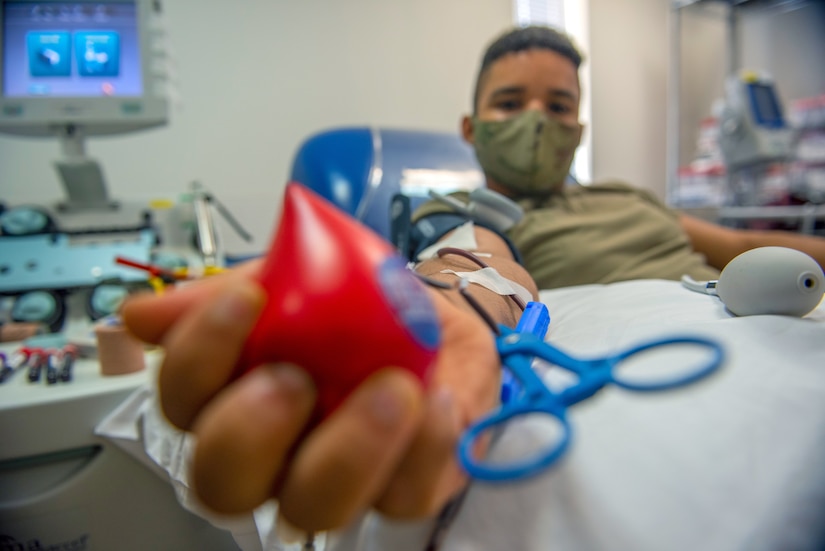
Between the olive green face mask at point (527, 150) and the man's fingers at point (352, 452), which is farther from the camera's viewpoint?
the olive green face mask at point (527, 150)

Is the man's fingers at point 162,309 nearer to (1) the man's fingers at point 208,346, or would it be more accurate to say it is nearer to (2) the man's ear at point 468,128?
(1) the man's fingers at point 208,346

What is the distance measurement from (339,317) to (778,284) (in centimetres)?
35

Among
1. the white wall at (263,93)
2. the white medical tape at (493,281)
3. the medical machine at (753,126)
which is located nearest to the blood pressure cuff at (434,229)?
the white medical tape at (493,281)

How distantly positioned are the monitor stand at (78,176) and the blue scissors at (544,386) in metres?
0.88

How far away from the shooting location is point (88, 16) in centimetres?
82

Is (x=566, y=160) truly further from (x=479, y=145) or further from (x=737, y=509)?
(x=737, y=509)

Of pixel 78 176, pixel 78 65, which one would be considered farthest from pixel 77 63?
pixel 78 176

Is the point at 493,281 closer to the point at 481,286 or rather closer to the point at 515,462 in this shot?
the point at 481,286

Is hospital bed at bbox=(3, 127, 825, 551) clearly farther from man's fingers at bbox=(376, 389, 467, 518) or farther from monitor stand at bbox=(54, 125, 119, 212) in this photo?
monitor stand at bbox=(54, 125, 119, 212)

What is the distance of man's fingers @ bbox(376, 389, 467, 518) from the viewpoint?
0.60ft

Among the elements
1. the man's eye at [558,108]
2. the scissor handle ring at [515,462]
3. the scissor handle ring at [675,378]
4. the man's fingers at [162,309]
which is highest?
the man's eye at [558,108]

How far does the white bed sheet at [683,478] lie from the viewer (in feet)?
0.63

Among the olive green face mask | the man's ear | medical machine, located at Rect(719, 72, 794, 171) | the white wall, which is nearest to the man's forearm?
the olive green face mask

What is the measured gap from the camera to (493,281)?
0.41m
